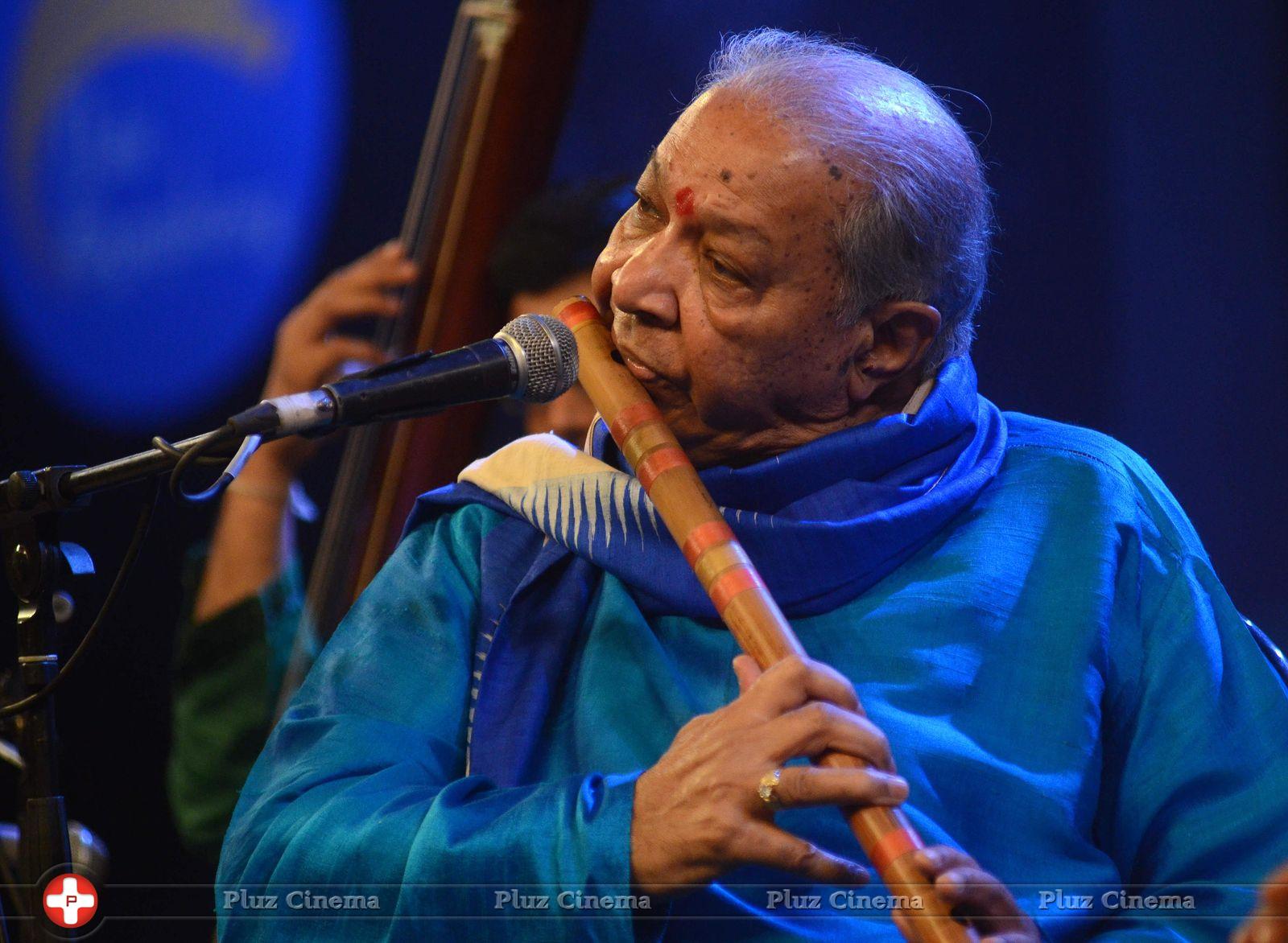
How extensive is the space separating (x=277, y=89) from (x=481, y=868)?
181 cm

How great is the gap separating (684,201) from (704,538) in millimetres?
463

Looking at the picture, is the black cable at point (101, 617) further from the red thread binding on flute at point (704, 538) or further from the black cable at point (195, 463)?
the red thread binding on flute at point (704, 538)

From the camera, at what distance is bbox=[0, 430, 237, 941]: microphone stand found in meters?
1.34

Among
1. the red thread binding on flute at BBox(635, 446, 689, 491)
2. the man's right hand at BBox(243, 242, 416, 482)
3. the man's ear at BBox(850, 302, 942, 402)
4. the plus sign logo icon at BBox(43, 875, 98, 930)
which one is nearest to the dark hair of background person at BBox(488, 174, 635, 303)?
the man's right hand at BBox(243, 242, 416, 482)

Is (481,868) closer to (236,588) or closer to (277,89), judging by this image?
(236,588)

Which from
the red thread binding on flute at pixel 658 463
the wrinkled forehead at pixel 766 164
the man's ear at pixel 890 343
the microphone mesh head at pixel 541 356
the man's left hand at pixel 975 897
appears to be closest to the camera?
the man's left hand at pixel 975 897

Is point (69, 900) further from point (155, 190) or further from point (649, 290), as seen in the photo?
point (155, 190)

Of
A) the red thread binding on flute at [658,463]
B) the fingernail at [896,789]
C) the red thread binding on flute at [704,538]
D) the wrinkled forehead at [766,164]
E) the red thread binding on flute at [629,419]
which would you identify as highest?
the wrinkled forehead at [766,164]

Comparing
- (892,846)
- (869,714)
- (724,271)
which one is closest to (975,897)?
(892,846)

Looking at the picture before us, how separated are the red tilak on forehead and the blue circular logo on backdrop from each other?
1.20 m

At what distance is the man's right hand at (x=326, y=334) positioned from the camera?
2.43m

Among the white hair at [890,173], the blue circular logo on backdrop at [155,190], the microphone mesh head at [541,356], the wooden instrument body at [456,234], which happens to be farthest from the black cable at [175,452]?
the blue circular logo on backdrop at [155,190]

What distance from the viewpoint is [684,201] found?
5.20ft

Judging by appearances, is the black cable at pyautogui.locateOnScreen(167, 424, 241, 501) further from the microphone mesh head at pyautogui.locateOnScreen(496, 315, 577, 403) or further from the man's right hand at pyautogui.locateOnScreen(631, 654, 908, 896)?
the man's right hand at pyautogui.locateOnScreen(631, 654, 908, 896)
